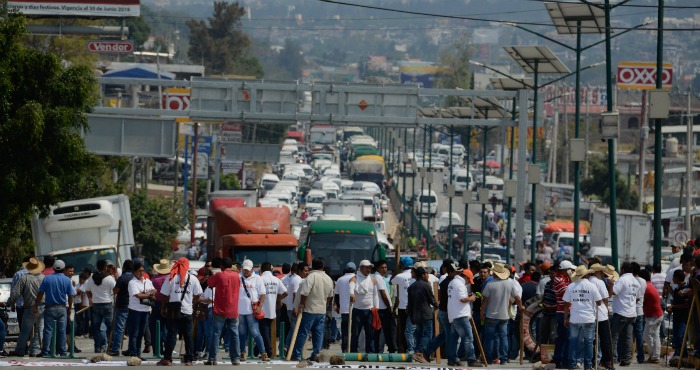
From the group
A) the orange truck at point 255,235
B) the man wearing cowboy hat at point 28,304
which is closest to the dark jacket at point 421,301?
the man wearing cowboy hat at point 28,304

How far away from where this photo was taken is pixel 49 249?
32750 millimetres

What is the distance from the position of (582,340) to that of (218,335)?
5.20 meters

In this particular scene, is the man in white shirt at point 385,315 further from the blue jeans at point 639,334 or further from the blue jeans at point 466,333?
the blue jeans at point 639,334

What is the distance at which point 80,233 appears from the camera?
1298 inches

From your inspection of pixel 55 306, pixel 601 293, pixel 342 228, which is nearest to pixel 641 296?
pixel 601 293

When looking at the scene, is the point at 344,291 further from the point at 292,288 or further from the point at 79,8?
the point at 79,8

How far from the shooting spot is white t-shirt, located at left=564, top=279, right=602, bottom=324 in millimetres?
21078

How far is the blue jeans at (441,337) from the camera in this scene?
22547 millimetres

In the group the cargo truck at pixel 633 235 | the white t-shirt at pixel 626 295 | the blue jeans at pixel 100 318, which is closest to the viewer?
the white t-shirt at pixel 626 295

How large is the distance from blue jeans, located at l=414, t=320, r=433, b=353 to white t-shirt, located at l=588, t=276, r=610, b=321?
279 centimetres

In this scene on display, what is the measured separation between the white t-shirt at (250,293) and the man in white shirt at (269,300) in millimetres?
241

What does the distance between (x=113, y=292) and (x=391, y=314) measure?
4.30 metres

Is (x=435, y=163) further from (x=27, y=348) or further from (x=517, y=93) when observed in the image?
→ (x=27, y=348)

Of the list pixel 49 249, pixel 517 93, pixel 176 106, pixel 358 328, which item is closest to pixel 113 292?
pixel 358 328
